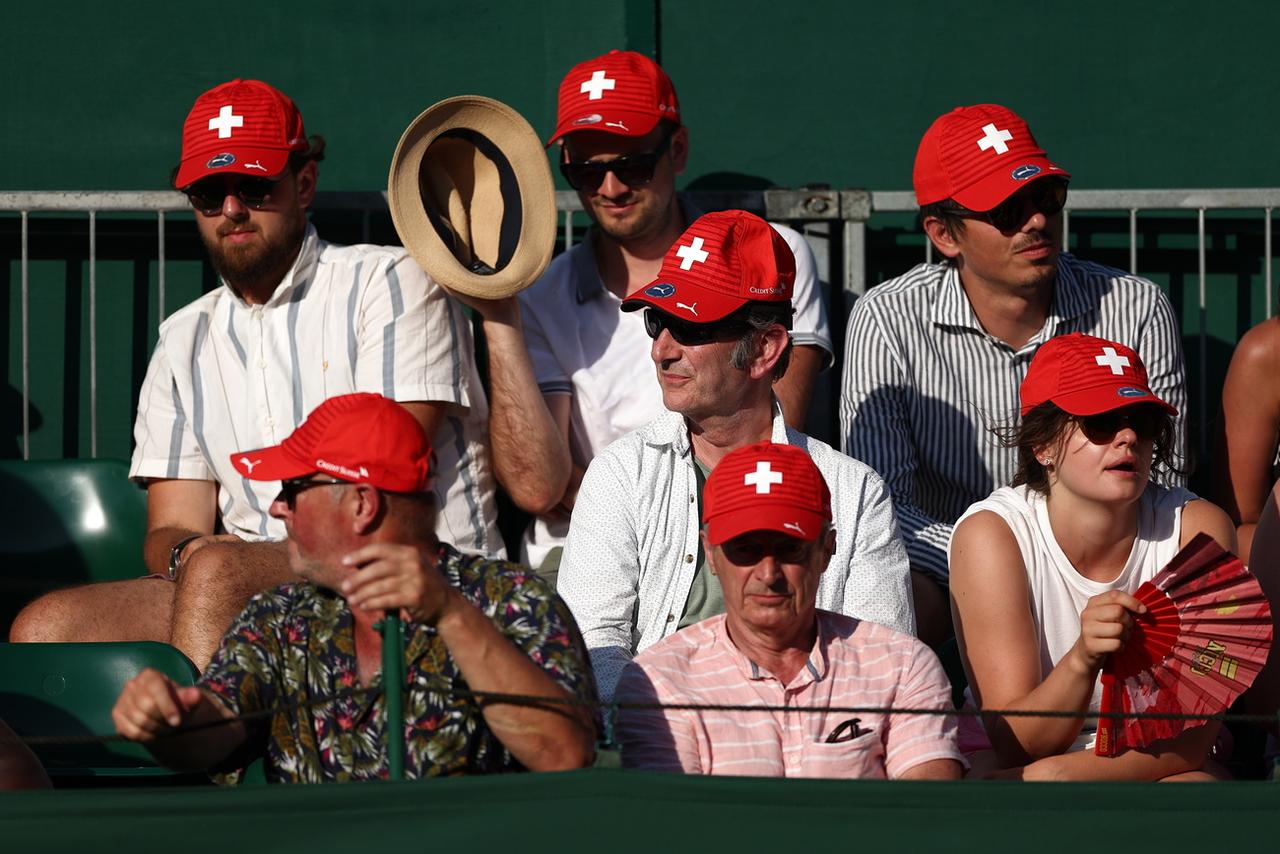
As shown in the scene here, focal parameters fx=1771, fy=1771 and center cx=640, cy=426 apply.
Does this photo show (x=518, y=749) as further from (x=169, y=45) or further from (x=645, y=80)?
(x=169, y=45)

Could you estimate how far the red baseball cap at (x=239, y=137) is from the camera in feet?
14.2

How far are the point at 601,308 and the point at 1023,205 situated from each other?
3.70ft

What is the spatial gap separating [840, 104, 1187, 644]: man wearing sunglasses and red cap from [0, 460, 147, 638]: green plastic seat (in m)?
1.94

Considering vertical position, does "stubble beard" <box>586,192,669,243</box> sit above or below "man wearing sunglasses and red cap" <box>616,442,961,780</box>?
above

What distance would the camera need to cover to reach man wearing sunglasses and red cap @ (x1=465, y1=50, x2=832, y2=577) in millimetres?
4414

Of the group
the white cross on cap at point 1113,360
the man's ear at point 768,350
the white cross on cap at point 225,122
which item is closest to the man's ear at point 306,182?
the white cross on cap at point 225,122

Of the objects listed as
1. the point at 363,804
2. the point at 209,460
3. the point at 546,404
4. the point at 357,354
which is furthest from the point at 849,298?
the point at 363,804

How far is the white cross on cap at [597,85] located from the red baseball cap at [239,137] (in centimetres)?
74

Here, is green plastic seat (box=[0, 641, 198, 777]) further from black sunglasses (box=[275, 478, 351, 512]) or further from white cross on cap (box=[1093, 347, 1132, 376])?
white cross on cap (box=[1093, 347, 1132, 376])

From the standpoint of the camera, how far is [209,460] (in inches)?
179

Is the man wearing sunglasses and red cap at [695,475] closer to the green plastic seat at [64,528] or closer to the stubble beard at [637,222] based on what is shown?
the stubble beard at [637,222]

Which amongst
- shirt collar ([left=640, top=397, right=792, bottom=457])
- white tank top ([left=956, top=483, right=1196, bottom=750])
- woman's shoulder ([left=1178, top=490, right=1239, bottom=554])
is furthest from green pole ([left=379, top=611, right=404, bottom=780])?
woman's shoulder ([left=1178, top=490, right=1239, bottom=554])

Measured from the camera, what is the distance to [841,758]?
3146mm

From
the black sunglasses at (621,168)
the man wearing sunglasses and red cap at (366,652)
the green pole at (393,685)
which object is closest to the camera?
the green pole at (393,685)
